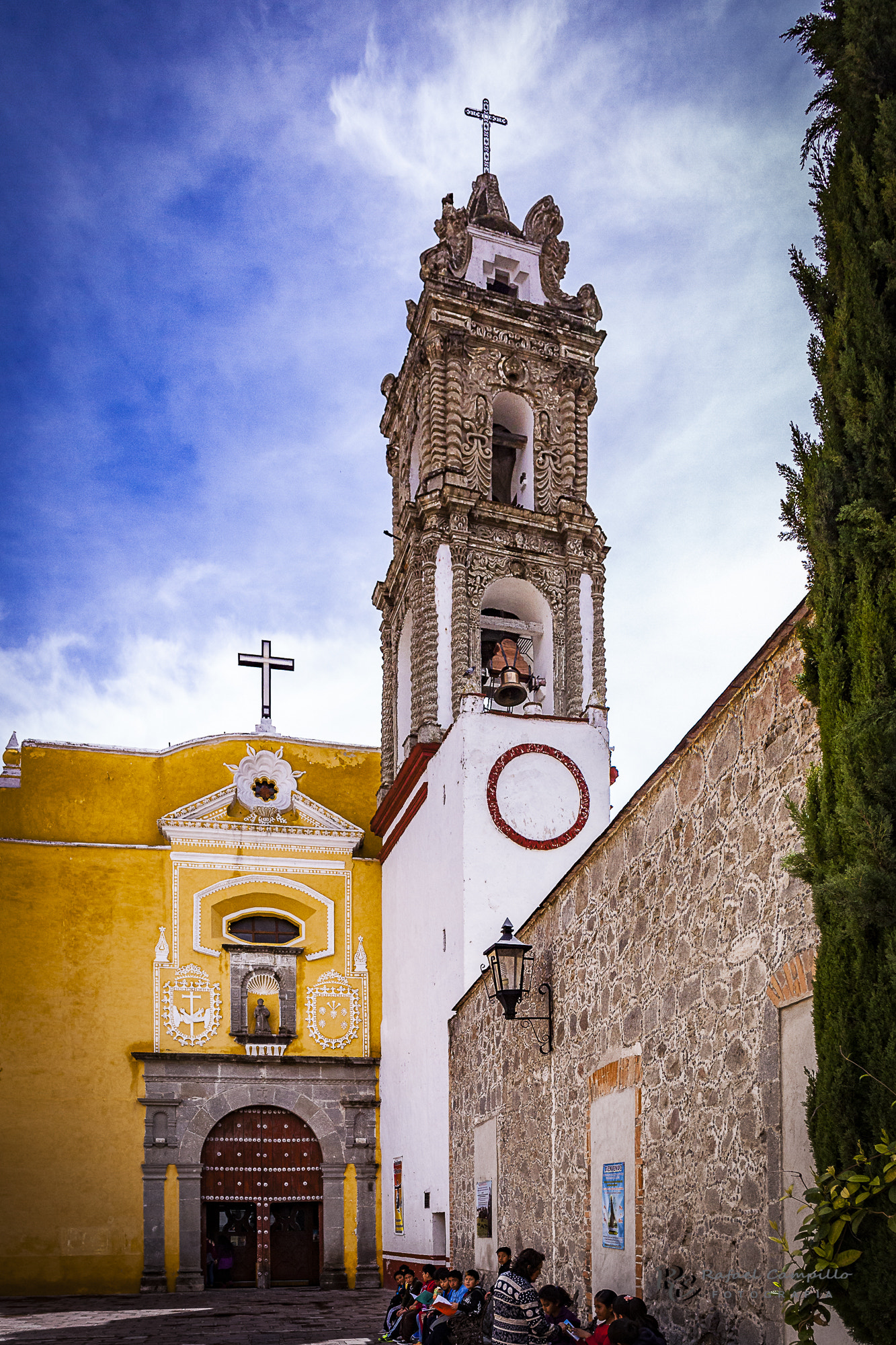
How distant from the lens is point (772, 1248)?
4.65 m

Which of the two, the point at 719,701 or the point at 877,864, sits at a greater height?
the point at 719,701

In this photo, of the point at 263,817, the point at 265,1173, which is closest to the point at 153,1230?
the point at 265,1173

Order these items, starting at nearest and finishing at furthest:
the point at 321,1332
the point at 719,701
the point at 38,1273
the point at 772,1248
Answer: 1. the point at 772,1248
2. the point at 719,701
3. the point at 321,1332
4. the point at 38,1273

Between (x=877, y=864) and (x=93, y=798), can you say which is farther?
(x=93, y=798)

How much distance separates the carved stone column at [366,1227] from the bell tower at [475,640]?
0.44 metres

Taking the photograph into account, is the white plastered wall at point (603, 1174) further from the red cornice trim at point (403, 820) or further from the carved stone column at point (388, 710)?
the carved stone column at point (388, 710)

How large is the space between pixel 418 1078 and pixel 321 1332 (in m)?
3.80

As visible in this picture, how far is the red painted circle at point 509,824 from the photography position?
14.2 m

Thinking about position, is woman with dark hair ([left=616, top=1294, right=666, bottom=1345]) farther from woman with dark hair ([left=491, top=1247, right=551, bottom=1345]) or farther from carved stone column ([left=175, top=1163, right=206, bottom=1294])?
carved stone column ([left=175, top=1163, right=206, bottom=1294])

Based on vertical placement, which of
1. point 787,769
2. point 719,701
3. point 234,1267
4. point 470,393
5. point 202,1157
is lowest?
point 234,1267

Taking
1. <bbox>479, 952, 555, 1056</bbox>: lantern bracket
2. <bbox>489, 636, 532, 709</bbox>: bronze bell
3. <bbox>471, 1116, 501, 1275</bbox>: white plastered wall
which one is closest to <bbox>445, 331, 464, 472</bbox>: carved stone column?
<bbox>489, 636, 532, 709</bbox>: bronze bell

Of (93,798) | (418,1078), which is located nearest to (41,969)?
(93,798)

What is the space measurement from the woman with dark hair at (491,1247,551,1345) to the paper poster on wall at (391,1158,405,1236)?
10.4 metres

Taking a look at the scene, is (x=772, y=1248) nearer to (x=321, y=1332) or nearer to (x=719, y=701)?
(x=719, y=701)
